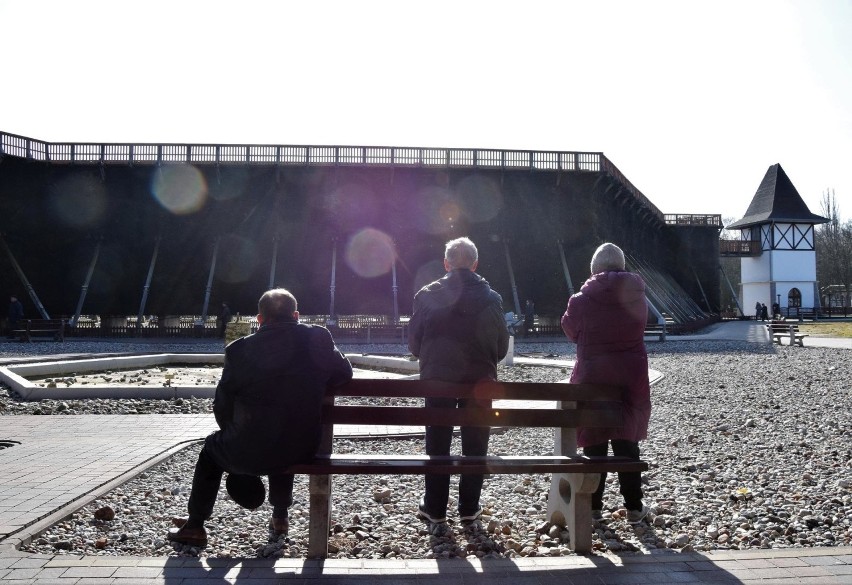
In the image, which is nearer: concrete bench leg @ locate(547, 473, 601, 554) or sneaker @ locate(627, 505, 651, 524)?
concrete bench leg @ locate(547, 473, 601, 554)

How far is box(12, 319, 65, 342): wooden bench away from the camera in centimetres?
2472

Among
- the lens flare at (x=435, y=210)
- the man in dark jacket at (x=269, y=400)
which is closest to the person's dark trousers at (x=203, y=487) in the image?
the man in dark jacket at (x=269, y=400)

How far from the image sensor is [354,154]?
34250 millimetres

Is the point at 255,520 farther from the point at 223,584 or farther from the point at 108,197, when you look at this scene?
the point at 108,197

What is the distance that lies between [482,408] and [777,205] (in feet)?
195

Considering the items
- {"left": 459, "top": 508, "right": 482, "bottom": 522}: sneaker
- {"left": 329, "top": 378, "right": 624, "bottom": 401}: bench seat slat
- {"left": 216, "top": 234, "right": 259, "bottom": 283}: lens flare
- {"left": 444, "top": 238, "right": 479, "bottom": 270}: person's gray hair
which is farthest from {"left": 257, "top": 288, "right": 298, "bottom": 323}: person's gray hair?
{"left": 216, "top": 234, "right": 259, "bottom": 283}: lens flare

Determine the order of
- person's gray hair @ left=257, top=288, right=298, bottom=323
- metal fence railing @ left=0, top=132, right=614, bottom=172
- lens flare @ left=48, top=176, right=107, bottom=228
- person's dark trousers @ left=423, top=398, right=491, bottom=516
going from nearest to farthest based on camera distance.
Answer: person's gray hair @ left=257, top=288, right=298, bottom=323, person's dark trousers @ left=423, top=398, right=491, bottom=516, lens flare @ left=48, top=176, right=107, bottom=228, metal fence railing @ left=0, top=132, right=614, bottom=172

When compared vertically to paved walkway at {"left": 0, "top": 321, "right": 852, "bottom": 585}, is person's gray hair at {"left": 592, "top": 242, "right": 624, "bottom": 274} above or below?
above

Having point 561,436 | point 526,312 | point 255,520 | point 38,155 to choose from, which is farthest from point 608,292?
point 38,155

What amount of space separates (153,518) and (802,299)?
5913 cm

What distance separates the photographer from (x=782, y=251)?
182ft

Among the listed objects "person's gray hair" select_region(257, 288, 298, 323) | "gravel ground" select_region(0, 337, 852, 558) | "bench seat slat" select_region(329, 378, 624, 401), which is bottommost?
"gravel ground" select_region(0, 337, 852, 558)

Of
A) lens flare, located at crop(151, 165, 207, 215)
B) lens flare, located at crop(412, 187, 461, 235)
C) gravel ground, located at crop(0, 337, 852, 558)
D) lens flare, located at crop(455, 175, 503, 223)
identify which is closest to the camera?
gravel ground, located at crop(0, 337, 852, 558)

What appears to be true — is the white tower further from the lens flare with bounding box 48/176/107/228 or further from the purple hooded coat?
the purple hooded coat
